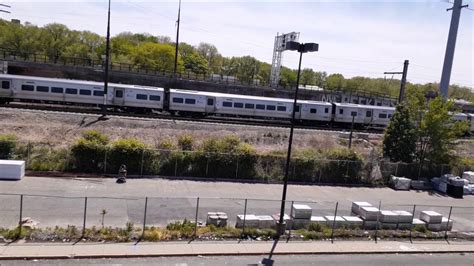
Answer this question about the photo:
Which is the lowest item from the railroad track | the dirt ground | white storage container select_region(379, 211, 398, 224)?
white storage container select_region(379, 211, 398, 224)

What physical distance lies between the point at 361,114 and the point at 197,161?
32.6 meters

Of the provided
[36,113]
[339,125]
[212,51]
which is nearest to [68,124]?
[36,113]

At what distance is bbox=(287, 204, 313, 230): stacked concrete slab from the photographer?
71.2 ft

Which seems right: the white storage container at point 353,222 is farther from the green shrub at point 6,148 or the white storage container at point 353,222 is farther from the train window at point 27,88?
the train window at point 27,88

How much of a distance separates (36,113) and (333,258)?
31.7m

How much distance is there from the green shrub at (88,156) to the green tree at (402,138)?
24.4 metres

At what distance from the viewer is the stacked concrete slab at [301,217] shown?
2169 centimetres

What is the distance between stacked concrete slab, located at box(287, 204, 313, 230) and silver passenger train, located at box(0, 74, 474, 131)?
29.3 meters

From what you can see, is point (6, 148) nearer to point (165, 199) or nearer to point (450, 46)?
point (165, 199)

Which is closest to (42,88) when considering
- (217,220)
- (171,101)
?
(171,101)

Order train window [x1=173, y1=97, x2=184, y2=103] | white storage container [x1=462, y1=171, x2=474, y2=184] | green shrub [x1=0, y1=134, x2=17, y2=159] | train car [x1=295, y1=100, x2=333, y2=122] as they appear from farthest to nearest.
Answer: train car [x1=295, y1=100, x2=333, y2=122] < train window [x1=173, y1=97, x2=184, y2=103] < white storage container [x1=462, y1=171, x2=474, y2=184] < green shrub [x1=0, y1=134, x2=17, y2=159]

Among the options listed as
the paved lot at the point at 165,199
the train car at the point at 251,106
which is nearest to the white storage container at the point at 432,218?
the paved lot at the point at 165,199

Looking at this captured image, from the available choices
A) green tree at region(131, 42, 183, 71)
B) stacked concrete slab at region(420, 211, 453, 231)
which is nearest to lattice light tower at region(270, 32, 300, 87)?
green tree at region(131, 42, 183, 71)

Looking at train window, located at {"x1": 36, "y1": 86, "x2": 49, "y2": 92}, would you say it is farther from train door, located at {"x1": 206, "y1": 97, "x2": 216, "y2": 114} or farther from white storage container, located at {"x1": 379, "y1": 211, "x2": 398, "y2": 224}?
white storage container, located at {"x1": 379, "y1": 211, "x2": 398, "y2": 224}
